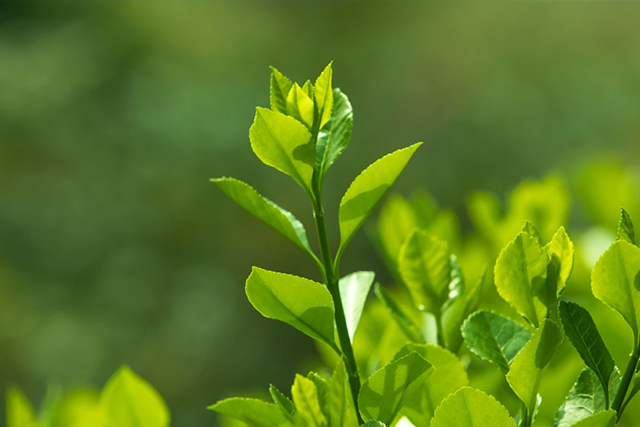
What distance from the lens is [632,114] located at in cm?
421

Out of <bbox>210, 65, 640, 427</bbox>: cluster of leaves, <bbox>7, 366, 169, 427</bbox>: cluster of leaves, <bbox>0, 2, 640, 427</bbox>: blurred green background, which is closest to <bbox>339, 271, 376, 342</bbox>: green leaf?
<bbox>210, 65, 640, 427</bbox>: cluster of leaves

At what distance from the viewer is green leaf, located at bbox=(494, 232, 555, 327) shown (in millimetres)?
223

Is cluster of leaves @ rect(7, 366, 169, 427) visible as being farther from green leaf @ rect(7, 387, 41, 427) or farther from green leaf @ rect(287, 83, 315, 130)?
green leaf @ rect(287, 83, 315, 130)

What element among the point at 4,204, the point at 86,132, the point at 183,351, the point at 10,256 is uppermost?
the point at 86,132

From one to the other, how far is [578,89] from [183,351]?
305 cm

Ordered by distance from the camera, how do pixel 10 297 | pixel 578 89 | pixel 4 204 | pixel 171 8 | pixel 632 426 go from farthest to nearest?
1. pixel 171 8
2. pixel 578 89
3. pixel 4 204
4. pixel 10 297
5. pixel 632 426

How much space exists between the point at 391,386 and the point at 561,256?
0.08 meters

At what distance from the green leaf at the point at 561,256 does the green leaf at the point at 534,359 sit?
0.08 feet

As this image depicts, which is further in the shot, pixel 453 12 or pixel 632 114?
pixel 453 12

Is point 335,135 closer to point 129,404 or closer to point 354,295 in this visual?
point 354,295

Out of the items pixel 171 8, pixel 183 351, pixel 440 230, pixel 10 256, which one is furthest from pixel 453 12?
pixel 440 230

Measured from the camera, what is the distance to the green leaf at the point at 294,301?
0.23 metres

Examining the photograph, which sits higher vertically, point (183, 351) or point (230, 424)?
point (230, 424)

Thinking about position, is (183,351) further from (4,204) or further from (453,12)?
(453,12)
